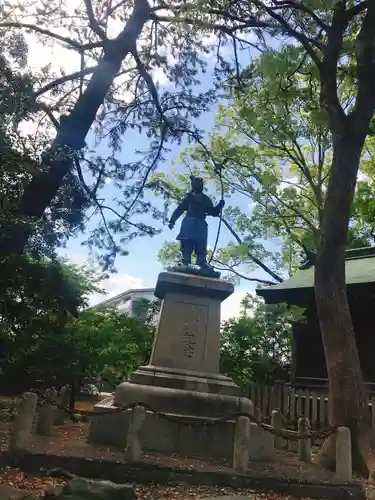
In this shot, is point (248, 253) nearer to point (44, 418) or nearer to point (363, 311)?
point (363, 311)

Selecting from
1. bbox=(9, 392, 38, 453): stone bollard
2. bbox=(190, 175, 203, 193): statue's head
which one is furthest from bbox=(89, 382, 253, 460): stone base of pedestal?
bbox=(190, 175, 203, 193): statue's head

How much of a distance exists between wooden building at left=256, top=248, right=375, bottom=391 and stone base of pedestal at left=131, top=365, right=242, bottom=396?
6.98 meters

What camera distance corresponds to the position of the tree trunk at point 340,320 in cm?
841

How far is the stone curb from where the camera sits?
5656 millimetres

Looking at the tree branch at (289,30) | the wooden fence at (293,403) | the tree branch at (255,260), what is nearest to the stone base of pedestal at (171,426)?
the wooden fence at (293,403)

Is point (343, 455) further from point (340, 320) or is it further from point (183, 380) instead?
point (340, 320)

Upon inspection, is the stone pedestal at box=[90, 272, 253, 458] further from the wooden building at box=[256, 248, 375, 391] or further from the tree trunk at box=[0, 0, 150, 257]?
the wooden building at box=[256, 248, 375, 391]

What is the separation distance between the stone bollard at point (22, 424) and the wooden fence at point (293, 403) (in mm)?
8250

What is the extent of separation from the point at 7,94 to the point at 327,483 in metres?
6.94

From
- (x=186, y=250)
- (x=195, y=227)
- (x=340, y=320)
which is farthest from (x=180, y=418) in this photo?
(x=340, y=320)

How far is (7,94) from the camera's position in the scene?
22.7 feet

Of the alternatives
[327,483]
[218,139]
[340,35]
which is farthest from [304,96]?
[327,483]

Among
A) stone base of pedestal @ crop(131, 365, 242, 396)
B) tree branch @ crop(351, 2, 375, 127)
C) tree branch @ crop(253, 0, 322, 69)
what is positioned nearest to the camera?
stone base of pedestal @ crop(131, 365, 242, 396)

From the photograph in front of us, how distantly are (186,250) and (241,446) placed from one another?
4079mm
